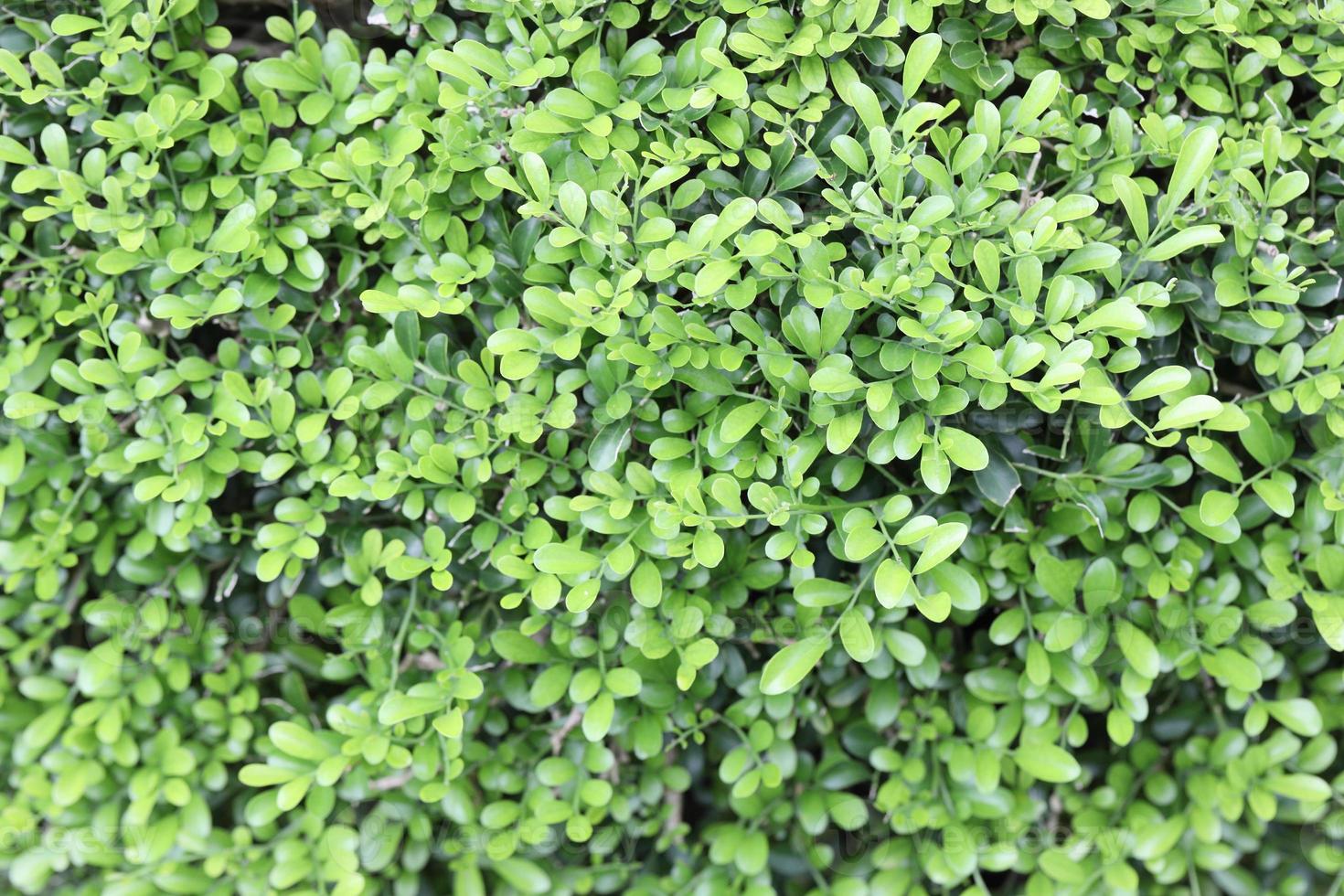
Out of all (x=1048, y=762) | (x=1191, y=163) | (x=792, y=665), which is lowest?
(x=1048, y=762)

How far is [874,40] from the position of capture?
1210 millimetres

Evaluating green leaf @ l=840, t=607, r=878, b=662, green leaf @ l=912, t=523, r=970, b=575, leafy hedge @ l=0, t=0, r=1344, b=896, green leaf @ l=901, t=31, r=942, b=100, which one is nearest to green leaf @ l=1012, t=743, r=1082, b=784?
leafy hedge @ l=0, t=0, r=1344, b=896

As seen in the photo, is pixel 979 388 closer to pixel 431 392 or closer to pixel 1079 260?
→ pixel 1079 260

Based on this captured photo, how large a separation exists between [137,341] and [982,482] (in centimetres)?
109

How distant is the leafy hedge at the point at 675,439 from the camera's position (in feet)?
3.77

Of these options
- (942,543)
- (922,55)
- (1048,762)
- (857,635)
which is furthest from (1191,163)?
(1048,762)

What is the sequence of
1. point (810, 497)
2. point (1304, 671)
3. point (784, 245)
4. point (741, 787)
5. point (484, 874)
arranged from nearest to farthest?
1. point (784, 245)
2. point (810, 497)
3. point (741, 787)
4. point (1304, 671)
5. point (484, 874)

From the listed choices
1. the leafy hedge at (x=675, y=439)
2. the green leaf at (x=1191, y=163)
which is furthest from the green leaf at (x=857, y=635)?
the green leaf at (x=1191, y=163)

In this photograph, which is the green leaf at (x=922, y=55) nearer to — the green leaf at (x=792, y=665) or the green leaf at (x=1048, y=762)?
the green leaf at (x=792, y=665)

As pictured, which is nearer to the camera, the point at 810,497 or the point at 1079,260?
the point at 1079,260

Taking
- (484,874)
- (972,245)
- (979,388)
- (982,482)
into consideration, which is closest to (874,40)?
(972,245)

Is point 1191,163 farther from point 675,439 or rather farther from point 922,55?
point 675,439

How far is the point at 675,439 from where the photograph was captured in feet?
4.04

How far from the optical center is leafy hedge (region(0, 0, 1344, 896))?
1150 mm
